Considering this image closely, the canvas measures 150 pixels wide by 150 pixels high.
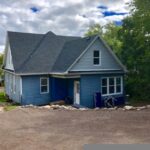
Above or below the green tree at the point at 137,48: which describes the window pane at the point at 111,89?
below

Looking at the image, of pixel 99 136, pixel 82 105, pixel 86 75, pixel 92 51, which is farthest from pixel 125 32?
pixel 99 136

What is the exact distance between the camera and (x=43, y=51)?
25.8 meters

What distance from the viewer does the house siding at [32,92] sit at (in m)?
22.4

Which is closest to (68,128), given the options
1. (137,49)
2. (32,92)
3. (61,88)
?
(32,92)

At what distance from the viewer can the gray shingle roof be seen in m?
23.3

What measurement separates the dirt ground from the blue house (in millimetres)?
5558

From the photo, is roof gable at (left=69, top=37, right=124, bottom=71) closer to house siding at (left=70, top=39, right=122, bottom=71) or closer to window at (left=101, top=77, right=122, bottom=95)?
house siding at (left=70, top=39, right=122, bottom=71)

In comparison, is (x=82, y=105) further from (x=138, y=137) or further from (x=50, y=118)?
(x=138, y=137)

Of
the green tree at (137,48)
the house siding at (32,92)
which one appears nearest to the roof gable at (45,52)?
the house siding at (32,92)

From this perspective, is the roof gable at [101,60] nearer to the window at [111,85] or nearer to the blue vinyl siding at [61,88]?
the window at [111,85]

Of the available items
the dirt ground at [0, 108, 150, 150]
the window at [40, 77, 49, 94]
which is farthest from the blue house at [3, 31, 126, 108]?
the dirt ground at [0, 108, 150, 150]

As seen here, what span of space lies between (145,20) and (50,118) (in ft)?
45.2

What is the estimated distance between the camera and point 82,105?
22234 mm

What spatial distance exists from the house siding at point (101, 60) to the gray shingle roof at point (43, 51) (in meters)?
0.55
